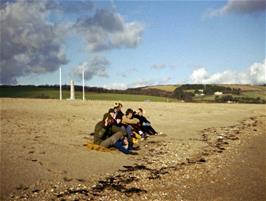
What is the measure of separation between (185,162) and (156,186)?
4067mm

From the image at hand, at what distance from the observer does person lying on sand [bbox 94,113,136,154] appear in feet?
53.1

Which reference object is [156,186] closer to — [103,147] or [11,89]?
[103,147]

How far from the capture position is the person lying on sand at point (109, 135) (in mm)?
16172

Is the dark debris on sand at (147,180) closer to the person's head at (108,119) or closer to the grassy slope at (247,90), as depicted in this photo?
the person's head at (108,119)

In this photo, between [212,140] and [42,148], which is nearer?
[42,148]

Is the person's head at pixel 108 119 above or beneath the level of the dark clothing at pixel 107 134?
above

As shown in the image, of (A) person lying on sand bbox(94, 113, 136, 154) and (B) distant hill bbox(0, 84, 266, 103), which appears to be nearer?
(A) person lying on sand bbox(94, 113, 136, 154)

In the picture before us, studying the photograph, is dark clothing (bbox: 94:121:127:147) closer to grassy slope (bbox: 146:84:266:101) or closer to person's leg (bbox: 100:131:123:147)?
person's leg (bbox: 100:131:123:147)

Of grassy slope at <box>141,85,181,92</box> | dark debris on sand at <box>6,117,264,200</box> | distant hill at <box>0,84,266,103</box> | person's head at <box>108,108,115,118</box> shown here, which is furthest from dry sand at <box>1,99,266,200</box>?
grassy slope at <box>141,85,181,92</box>

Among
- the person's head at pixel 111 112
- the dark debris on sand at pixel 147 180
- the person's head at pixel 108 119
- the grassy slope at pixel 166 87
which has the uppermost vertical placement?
the grassy slope at pixel 166 87

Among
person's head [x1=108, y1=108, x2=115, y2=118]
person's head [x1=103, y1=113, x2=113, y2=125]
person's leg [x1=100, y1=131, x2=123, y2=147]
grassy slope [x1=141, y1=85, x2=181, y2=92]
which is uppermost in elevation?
grassy slope [x1=141, y1=85, x2=181, y2=92]

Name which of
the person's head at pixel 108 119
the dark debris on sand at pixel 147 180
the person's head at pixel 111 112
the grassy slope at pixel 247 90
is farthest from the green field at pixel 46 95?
the dark debris on sand at pixel 147 180

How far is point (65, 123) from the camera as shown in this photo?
2400 cm

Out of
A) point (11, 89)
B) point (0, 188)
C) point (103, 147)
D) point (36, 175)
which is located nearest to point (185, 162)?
point (103, 147)
